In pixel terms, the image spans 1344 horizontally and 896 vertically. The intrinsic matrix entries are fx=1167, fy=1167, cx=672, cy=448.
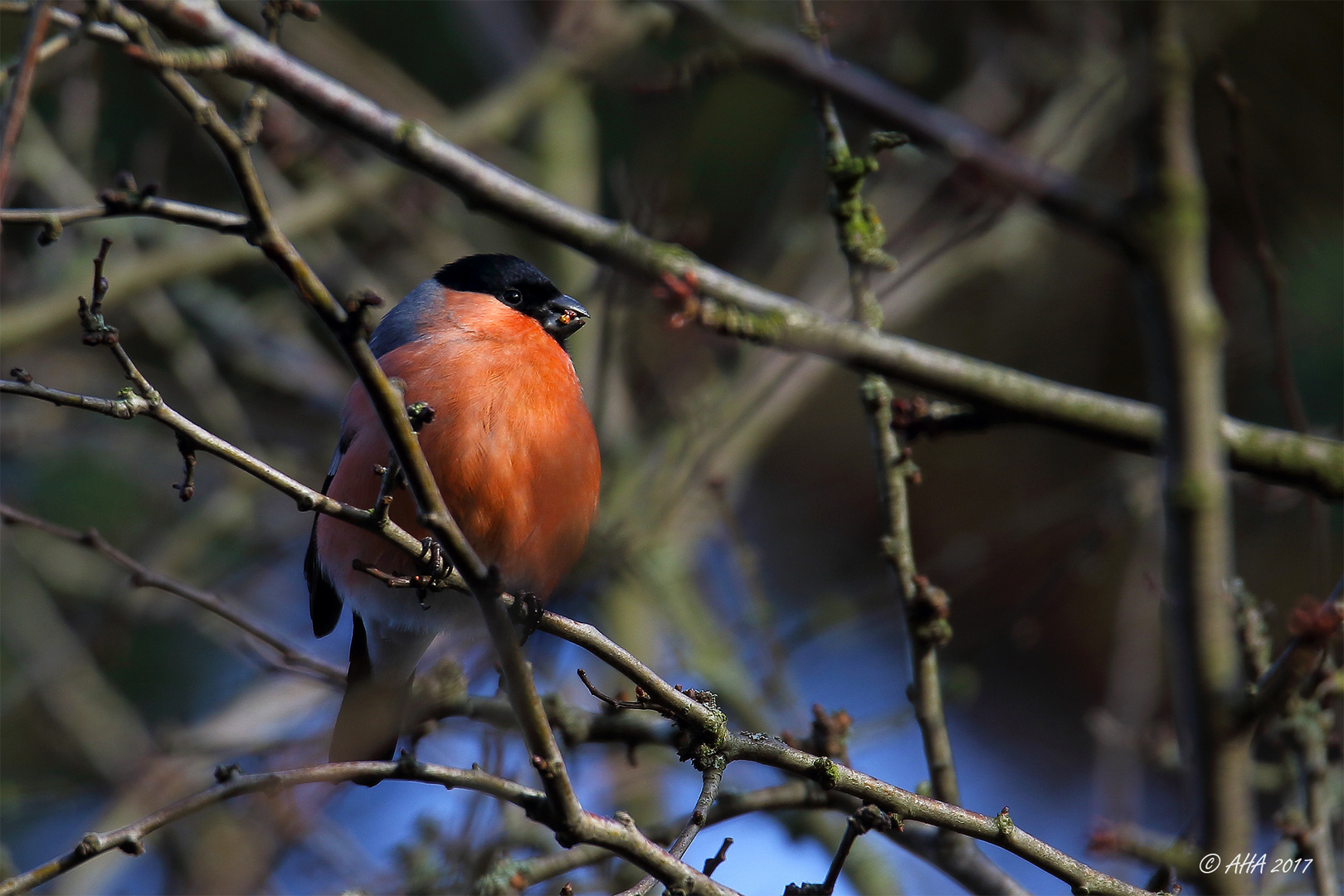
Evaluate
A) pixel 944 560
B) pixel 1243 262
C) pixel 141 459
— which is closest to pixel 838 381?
pixel 1243 262

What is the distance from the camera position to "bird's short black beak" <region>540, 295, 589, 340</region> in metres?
3.99

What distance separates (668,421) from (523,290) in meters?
1.76

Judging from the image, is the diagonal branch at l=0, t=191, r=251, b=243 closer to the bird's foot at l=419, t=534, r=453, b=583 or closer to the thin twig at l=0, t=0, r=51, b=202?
the thin twig at l=0, t=0, r=51, b=202

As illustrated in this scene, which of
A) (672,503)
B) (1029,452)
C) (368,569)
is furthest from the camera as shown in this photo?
(1029,452)

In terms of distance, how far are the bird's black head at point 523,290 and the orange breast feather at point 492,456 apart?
1.01 ft

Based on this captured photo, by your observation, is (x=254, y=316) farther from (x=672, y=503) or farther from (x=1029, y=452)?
(x=1029, y=452)

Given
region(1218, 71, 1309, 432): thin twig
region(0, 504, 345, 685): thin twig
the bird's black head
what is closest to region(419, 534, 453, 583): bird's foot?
region(0, 504, 345, 685): thin twig

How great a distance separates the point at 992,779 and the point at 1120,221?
682cm

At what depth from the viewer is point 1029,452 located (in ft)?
24.3

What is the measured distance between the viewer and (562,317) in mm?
4004

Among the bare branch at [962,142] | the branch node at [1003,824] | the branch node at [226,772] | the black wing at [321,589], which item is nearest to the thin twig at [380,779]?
the branch node at [226,772]

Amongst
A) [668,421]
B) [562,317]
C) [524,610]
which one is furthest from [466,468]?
[668,421]

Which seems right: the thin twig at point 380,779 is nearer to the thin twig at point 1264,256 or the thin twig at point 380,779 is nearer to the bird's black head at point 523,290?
the thin twig at point 1264,256

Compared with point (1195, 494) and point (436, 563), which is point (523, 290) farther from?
point (1195, 494)
